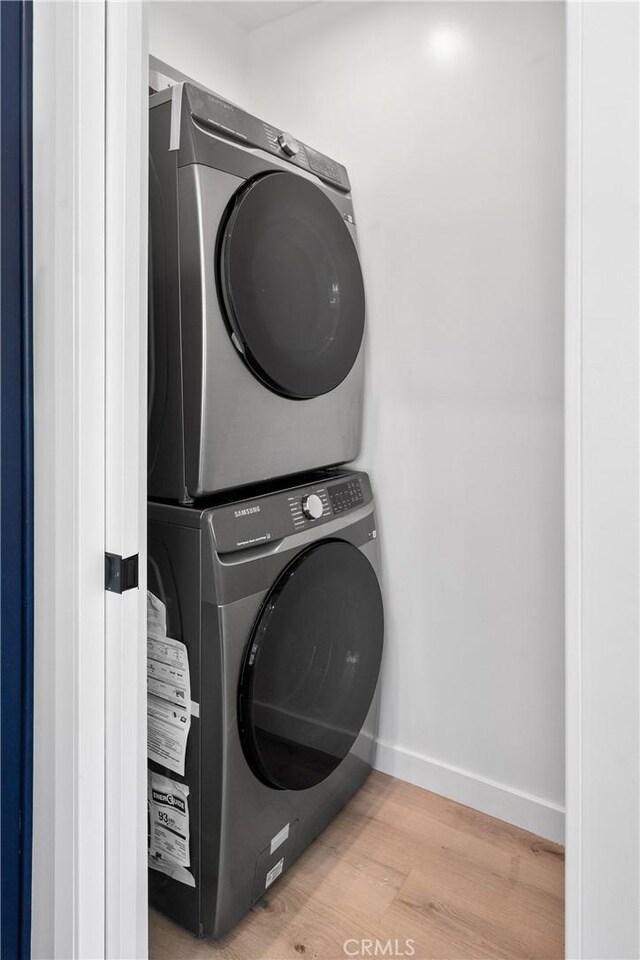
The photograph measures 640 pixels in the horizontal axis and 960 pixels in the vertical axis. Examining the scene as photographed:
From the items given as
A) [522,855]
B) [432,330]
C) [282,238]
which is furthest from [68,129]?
[522,855]

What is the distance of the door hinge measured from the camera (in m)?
1.04

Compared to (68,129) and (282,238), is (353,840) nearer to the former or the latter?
(282,238)

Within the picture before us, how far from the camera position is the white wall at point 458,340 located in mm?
1573

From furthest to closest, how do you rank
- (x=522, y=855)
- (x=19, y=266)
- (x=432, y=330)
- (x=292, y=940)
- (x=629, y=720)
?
(x=432, y=330)
(x=522, y=855)
(x=292, y=940)
(x=19, y=266)
(x=629, y=720)

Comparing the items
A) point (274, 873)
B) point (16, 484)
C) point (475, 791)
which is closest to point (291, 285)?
point (16, 484)

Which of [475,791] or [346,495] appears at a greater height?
[346,495]

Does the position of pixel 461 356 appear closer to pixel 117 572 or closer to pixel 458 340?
pixel 458 340

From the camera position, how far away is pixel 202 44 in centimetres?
189

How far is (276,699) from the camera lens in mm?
1357

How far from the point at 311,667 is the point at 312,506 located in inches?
14.8

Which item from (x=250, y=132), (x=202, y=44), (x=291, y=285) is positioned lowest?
(x=291, y=285)

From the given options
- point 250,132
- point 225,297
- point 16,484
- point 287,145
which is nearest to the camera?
point 16,484

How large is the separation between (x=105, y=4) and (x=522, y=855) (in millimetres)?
1991

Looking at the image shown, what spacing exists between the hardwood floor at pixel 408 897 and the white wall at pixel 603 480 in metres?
0.89
